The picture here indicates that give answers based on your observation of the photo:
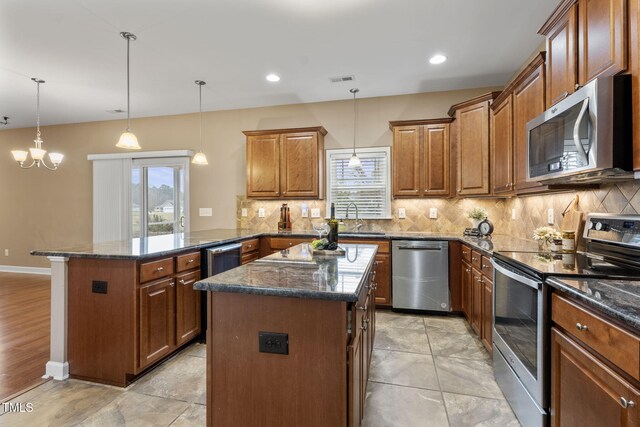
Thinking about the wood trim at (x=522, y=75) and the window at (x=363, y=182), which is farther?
the window at (x=363, y=182)

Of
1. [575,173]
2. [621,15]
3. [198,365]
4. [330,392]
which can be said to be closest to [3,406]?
[198,365]

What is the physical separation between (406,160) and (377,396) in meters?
2.78

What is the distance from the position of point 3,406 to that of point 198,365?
1.15 metres

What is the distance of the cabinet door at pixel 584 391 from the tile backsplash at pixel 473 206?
1.12 meters

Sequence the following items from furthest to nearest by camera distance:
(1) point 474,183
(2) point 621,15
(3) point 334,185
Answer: (3) point 334,185
(1) point 474,183
(2) point 621,15

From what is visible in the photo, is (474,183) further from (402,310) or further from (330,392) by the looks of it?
(330,392)

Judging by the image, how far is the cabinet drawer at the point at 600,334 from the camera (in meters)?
0.96

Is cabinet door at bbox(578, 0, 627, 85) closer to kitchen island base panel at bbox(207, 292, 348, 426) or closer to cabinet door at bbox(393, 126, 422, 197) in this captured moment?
kitchen island base panel at bbox(207, 292, 348, 426)

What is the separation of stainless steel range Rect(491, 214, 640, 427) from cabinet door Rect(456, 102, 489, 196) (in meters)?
1.37

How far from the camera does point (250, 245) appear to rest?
383 centimetres

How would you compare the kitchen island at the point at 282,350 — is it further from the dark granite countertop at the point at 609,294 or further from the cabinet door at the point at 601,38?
the cabinet door at the point at 601,38

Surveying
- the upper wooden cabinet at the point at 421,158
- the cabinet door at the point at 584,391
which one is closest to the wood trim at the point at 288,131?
the upper wooden cabinet at the point at 421,158

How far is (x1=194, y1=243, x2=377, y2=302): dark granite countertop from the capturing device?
1.27 meters

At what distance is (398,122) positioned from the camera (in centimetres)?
395
